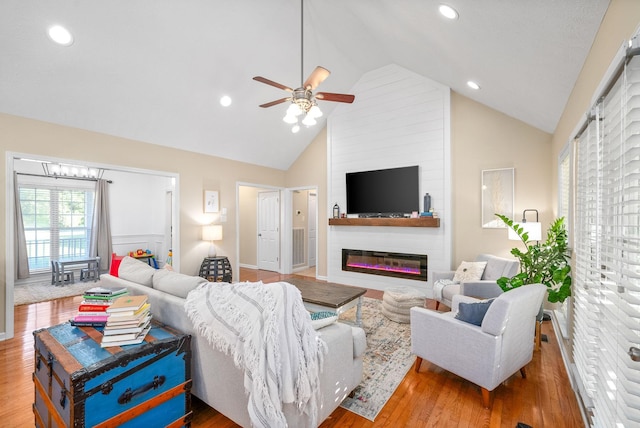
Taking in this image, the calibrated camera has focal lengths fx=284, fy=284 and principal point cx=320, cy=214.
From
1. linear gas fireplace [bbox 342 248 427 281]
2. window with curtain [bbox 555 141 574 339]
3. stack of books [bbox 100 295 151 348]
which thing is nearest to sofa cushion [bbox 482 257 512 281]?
window with curtain [bbox 555 141 574 339]

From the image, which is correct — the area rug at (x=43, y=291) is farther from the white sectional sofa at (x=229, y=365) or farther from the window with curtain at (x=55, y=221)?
the white sectional sofa at (x=229, y=365)

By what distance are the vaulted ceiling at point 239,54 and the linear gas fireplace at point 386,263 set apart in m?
2.69

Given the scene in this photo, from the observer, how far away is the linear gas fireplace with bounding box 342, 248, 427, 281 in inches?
195

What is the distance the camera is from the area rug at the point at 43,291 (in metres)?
4.72

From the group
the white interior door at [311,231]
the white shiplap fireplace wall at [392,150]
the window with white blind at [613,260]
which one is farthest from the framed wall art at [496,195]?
the white interior door at [311,231]

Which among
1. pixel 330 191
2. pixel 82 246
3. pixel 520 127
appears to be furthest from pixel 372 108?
pixel 82 246

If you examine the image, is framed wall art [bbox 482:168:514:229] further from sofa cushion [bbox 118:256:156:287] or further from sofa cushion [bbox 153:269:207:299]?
sofa cushion [bbox 118:256:156:287]

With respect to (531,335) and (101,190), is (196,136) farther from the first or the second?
(531,335)

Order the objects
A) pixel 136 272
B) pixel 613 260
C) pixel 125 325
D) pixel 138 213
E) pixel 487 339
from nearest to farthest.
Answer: pixel 613 260 < pixel 125 325 < pixel 487 339 < pixel 136 272 < pixel 138 213

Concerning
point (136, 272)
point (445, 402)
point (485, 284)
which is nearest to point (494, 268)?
point (485, 284)

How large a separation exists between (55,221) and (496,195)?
28.6ft

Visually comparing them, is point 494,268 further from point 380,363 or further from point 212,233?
point 212,233

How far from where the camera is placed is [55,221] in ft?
20.4

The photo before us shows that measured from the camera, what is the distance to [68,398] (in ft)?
4.60
